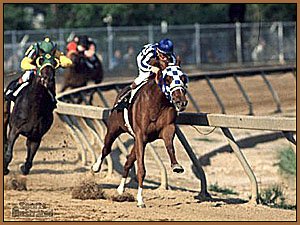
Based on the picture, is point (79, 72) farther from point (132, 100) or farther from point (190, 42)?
point (190, 42)

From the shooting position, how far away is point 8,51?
34.8 m

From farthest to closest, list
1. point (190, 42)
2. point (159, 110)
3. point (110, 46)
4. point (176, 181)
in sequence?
1. point (190, 42)
2. point (110, 46)
3. point (176, 181)
4. point (159, 110)

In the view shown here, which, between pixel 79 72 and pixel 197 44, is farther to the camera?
pixel 197 44

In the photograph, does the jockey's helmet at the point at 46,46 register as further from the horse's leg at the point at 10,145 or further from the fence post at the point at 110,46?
the fence post at the point at 110,46

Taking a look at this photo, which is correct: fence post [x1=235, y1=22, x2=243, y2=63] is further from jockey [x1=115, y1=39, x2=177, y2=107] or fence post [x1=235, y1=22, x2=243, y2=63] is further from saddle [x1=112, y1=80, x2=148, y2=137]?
jockey [x1=115, y1=39, x2=177, y2=107]

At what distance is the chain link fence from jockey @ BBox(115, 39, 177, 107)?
79.8ft

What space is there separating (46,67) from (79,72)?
7.96 meters

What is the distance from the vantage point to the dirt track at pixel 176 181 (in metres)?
8.69

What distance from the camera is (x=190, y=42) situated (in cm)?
3775

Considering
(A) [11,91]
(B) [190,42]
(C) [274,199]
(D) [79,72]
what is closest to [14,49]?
(B) [190,42]

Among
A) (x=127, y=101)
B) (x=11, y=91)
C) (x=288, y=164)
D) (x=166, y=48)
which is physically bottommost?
(x=288, y=164)

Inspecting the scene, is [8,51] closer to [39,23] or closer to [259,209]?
[39,23]

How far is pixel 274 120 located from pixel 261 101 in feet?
43.8

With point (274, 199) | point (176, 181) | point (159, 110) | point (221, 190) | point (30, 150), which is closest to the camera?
point (159, 110)
